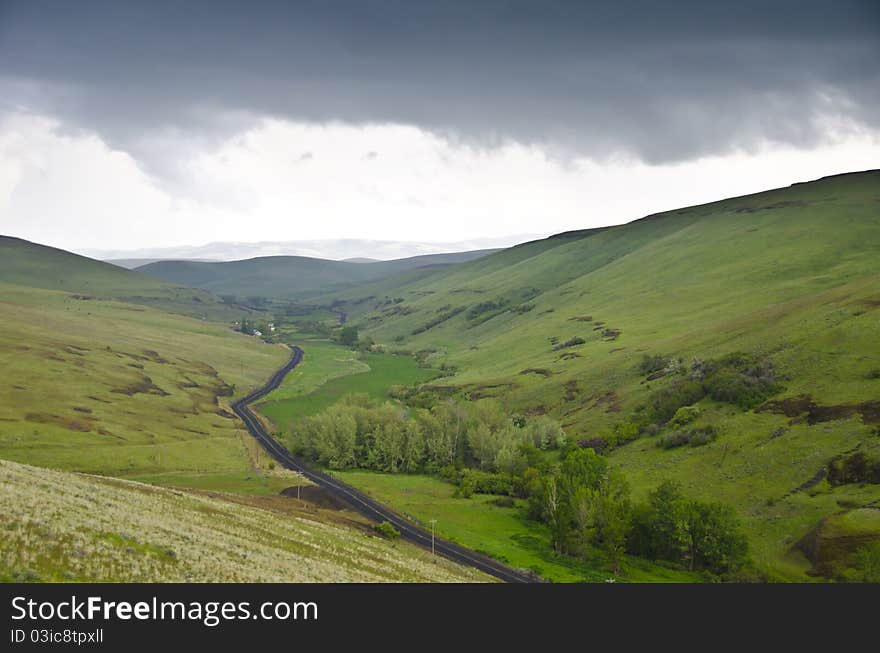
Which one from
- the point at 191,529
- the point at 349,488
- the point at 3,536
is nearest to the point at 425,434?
the point at 349,488

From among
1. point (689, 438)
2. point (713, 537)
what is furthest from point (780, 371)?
point (713, 537)

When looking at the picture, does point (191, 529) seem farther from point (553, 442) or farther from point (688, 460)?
point (553, 442)

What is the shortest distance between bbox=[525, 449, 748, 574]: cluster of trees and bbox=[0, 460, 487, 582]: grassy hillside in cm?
1990

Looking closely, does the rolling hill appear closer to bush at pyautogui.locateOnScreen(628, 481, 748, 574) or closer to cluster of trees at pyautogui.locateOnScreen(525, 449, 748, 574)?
cluster of trees at pyautogui.locateOnScreen(525, 449, 748, 574)

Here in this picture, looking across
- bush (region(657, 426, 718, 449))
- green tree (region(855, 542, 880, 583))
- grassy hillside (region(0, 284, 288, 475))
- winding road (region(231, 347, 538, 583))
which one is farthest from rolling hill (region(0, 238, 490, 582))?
bush (region(657, 426, 718, 449))

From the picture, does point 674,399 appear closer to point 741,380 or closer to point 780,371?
point 741,380

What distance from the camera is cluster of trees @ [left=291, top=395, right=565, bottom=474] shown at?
118188 millimetres

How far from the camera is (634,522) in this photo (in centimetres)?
7556

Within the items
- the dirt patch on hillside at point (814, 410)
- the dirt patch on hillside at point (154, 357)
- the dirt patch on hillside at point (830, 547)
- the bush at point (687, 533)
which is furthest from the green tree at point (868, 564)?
the dirt patch on hillside at point (154, 357)

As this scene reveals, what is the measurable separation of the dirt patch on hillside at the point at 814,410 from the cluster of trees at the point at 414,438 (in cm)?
3948

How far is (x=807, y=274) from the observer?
635 feet

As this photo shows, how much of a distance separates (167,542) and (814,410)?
294ft

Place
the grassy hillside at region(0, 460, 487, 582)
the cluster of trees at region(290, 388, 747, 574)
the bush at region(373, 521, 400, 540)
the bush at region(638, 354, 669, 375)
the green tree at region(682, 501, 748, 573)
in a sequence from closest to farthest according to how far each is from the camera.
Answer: the grassy hillside at region(0, 460, 487, 582) < the green tree at region(682, 501, 748, 573) < the cluster of trees at region(290, 388, 747, 574) < the bush at region(373, 521, 400, 540) < the bush at region(638, 354, 669, 375)

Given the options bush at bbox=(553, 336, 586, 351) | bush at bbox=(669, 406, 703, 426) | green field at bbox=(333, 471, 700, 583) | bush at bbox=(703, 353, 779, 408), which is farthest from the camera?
bush at bbox=(553, 336, 586, 351)
